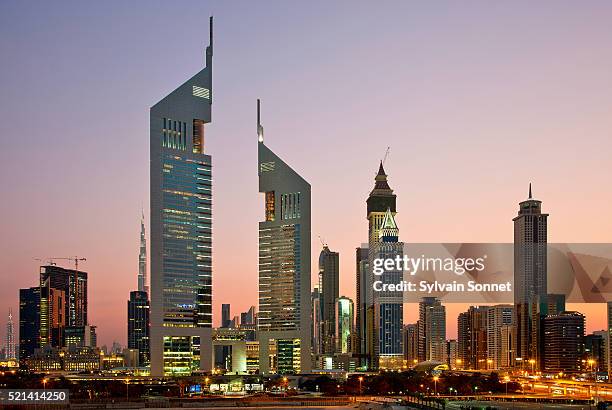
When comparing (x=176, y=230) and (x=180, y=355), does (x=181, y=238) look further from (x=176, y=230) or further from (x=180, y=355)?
(x=180, y=355)

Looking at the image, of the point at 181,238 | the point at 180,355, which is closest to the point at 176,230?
the point at 181,238

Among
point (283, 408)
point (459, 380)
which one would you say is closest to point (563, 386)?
point (459, 380)

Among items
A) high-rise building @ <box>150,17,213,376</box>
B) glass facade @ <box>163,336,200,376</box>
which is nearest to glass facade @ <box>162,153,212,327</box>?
high-rise building @ <box>150,17,213,376</box>

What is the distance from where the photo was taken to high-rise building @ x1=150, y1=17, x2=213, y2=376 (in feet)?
632

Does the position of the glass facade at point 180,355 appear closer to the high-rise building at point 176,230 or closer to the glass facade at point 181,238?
the high-rise building at point 176,230

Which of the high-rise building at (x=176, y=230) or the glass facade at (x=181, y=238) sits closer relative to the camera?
the high-rise building at (x=176, y=230)

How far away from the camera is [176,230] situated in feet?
645

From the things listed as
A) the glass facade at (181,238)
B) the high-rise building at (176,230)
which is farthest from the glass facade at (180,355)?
the glass facade at (181,238)

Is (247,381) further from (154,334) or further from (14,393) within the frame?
(14,393)

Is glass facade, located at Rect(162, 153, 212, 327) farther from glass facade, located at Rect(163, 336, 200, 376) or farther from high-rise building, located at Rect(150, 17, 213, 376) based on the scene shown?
glass facade, located at Rect(163, 336, 200, 376)

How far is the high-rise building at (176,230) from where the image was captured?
192562 millimetres

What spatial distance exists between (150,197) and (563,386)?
8455 centimetres

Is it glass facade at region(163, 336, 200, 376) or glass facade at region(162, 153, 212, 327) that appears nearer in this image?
glass facade at region(163, 336, 200, 376)

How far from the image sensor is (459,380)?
568ft
